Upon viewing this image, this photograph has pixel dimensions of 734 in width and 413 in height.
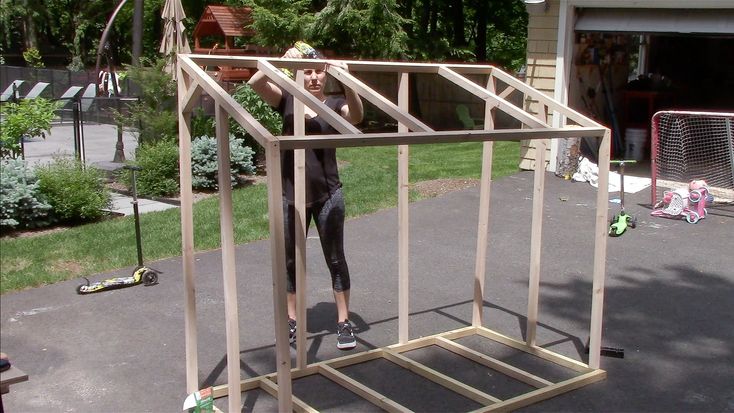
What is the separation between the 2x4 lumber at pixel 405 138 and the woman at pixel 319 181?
1105 mm

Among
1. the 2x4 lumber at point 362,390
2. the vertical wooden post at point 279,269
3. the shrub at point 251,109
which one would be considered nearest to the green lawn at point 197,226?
the vertical wooden post at point 279,269

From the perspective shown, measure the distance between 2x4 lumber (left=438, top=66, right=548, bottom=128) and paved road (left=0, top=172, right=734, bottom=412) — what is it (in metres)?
1.53

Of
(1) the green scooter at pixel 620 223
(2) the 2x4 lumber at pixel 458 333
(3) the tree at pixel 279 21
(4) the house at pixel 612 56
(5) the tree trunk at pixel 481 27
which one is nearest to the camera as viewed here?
(2) the 2x4 lumber at pixel 458 333

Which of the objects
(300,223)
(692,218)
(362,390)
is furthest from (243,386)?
(692,218)

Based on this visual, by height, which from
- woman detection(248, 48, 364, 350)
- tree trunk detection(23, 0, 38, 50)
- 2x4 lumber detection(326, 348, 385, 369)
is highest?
tree trunk detection(23, 0, 38, 50)

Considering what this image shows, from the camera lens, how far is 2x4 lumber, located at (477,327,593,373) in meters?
4.61

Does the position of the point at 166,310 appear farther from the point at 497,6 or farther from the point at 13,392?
the point at 497,6

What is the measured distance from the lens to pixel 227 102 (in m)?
3.29

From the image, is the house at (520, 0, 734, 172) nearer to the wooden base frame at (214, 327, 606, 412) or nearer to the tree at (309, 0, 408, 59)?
the tree at (309, 0, 408, 59)

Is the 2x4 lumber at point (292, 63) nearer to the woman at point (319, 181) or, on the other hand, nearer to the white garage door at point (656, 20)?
the woman at point (319, 181)

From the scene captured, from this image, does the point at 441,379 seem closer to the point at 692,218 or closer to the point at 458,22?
the point at 692,218

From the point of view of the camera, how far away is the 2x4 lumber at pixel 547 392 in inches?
156

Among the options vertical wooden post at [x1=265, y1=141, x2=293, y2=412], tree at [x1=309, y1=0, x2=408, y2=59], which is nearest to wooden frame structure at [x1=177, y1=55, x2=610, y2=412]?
vertical wooden post at [x1=265, y1=141, x2=293, y2=412]

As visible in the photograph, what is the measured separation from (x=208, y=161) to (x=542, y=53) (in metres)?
5.23
